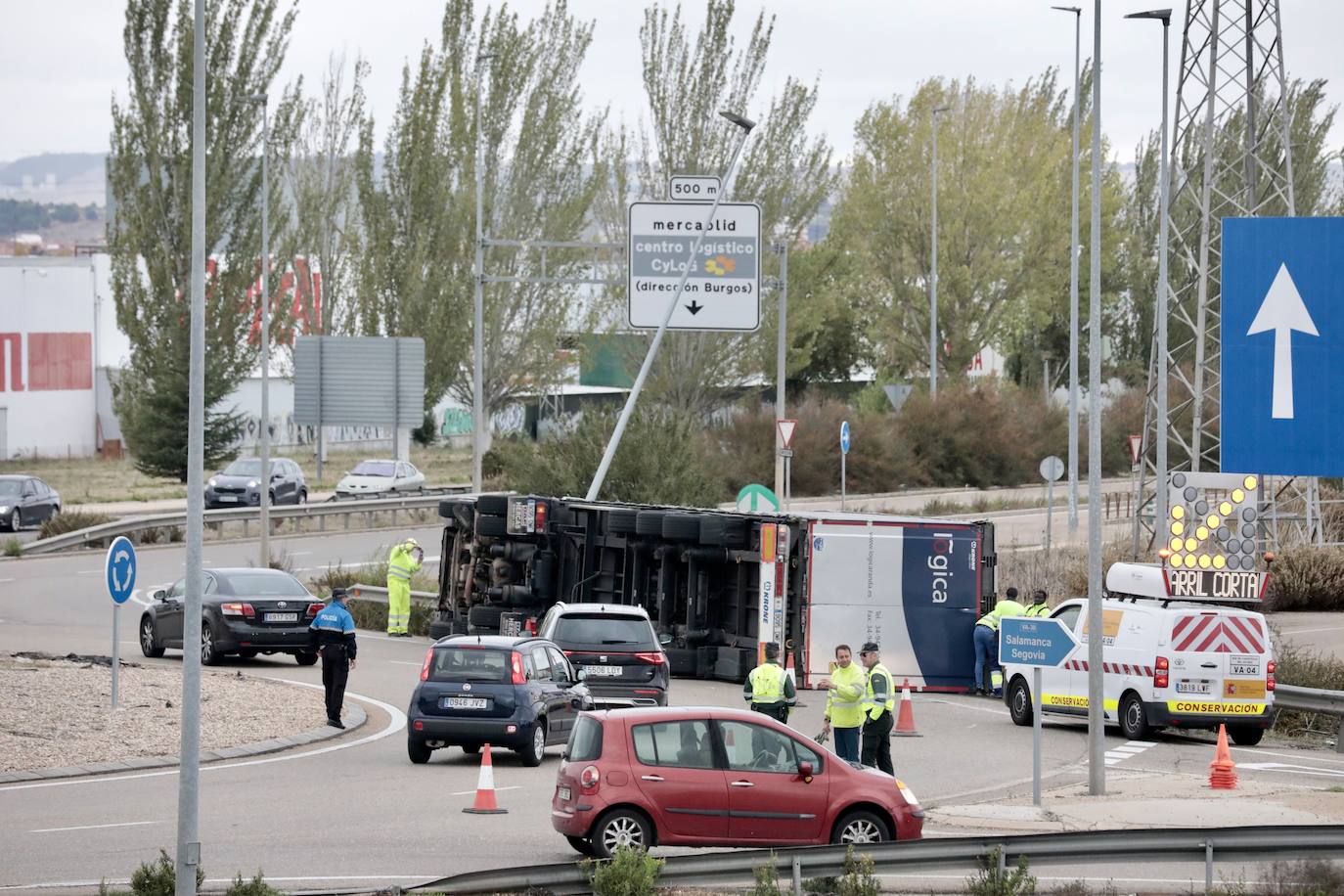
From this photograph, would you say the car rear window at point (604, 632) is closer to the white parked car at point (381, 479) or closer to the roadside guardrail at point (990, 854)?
the roadside guardrail at point (990, 854)

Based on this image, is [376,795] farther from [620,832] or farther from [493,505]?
[493,505]

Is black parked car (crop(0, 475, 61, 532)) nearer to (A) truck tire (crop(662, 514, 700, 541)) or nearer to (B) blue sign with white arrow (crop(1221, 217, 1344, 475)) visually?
(A) truck tire (crop(662, 514, 700, 541))

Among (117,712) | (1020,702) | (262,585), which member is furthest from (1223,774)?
(262,585)

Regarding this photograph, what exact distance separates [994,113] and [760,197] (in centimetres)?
1897

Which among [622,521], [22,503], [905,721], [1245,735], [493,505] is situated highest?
[493,505]

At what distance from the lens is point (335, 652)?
Result: 21625 millimetres

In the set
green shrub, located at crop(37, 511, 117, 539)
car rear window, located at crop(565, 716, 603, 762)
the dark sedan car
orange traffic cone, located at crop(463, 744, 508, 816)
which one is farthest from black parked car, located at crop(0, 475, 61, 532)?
car rear window, located at crop(565, 716, 603, 762)

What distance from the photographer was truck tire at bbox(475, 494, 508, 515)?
29.7 metres

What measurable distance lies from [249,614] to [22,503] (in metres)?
24.1

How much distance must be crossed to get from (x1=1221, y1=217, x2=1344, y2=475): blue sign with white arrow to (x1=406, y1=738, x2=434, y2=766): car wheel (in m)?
9.48

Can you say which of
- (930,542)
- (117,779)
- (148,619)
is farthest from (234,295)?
(117,779)

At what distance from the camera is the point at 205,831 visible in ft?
48.9

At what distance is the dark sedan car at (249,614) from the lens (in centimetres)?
2716

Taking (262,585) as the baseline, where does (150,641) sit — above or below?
below
